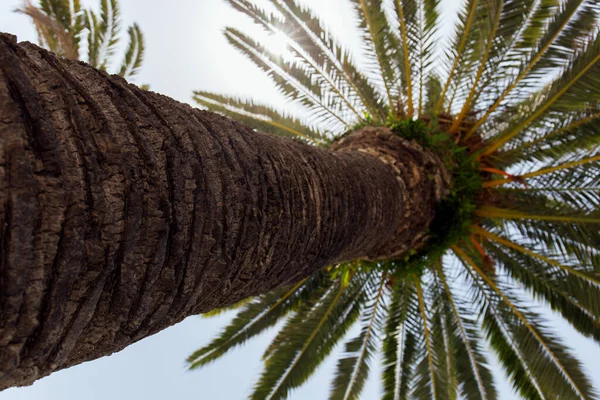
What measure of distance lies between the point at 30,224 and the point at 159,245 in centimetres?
47

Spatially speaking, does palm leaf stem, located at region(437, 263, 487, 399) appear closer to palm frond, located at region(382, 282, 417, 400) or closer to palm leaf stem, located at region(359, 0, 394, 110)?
palm frond, located at region(382, 282, 417, 400)

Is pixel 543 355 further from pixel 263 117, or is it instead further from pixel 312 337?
pixel 263 117

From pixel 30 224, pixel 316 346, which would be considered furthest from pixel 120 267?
pixel 316 346

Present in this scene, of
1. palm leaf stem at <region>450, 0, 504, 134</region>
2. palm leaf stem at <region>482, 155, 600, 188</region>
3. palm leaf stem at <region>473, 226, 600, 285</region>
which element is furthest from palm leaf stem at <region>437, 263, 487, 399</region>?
palm leaf stem at <region>450, 0, 504, 134</region>

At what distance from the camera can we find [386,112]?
722 cm

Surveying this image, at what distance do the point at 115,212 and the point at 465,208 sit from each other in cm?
498

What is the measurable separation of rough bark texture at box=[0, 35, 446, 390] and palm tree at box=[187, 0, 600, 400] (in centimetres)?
390

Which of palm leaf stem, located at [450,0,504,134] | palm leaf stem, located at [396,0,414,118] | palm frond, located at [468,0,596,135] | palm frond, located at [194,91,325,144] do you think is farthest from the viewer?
palm frond, located at [194,91,325,144]

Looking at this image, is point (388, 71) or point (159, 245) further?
point (388, 71)

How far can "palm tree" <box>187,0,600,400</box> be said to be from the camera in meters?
5.34

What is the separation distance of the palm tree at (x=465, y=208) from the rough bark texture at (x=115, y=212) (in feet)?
12.8

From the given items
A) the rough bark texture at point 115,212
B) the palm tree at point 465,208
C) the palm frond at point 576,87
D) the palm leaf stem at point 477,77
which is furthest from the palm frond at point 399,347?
the rough bark texture at point 115,212

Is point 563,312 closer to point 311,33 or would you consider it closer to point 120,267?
point 311,33

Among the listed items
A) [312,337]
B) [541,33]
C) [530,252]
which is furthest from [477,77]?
[312,337]
